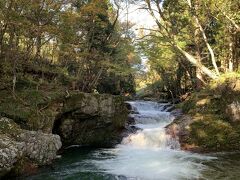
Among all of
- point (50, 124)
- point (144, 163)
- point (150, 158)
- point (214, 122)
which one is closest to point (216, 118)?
point (214, 122)

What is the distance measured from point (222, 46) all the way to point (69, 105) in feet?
34.3

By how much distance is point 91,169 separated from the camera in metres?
10.9

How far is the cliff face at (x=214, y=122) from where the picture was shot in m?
14.2

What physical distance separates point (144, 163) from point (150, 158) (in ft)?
3.29

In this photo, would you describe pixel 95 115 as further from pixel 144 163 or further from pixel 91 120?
pixel 144 163

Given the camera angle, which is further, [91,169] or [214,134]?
[214,134]

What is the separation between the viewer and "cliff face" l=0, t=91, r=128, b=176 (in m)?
9.61

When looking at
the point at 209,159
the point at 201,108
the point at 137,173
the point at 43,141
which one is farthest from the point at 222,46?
the point at 43,141

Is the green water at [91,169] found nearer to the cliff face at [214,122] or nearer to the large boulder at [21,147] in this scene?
the large boulder at [21,147]

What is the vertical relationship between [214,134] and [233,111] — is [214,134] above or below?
below

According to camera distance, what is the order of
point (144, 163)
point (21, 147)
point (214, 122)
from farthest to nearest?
point (214, 122), point (144, 163), point (21, 147)

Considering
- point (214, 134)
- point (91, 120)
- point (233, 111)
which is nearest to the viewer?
point (214, 134)

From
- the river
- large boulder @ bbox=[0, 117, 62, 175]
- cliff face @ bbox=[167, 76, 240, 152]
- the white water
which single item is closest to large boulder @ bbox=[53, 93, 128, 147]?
the river

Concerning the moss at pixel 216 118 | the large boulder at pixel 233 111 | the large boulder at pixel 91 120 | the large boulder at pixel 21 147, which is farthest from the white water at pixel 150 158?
the large boulder at pixel 233 111
